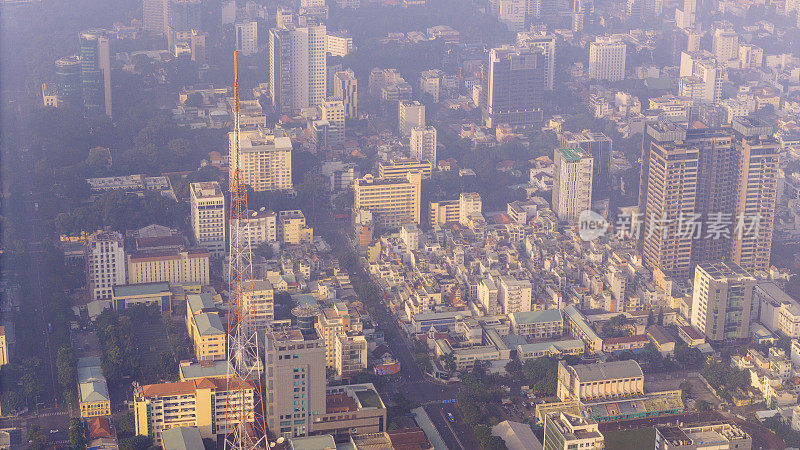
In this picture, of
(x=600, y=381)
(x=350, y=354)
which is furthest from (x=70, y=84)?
(x=600, y=381)

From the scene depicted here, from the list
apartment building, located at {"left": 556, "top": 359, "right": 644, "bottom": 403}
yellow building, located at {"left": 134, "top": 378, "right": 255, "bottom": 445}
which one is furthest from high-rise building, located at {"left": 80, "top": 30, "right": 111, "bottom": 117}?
apartment building, located at {"left": 556, "top": 359, "right": 644, "bottom": 403}

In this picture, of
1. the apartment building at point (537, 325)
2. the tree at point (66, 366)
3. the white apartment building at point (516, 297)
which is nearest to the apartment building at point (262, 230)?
the white apartment building at point (516, 297)

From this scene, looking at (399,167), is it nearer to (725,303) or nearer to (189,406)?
(725,303)

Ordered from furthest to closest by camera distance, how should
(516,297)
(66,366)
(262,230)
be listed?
(262,230), (516,297), (66,366)

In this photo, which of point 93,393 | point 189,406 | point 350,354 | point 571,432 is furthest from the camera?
point 350,354

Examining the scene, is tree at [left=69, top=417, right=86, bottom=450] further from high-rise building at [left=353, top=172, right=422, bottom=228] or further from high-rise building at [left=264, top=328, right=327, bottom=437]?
high-rise building at [left=353, top=172, right=422, bottom=228]

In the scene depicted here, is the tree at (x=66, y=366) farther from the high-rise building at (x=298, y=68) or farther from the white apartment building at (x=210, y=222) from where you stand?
the high-rise building at (x=298, y=68)
